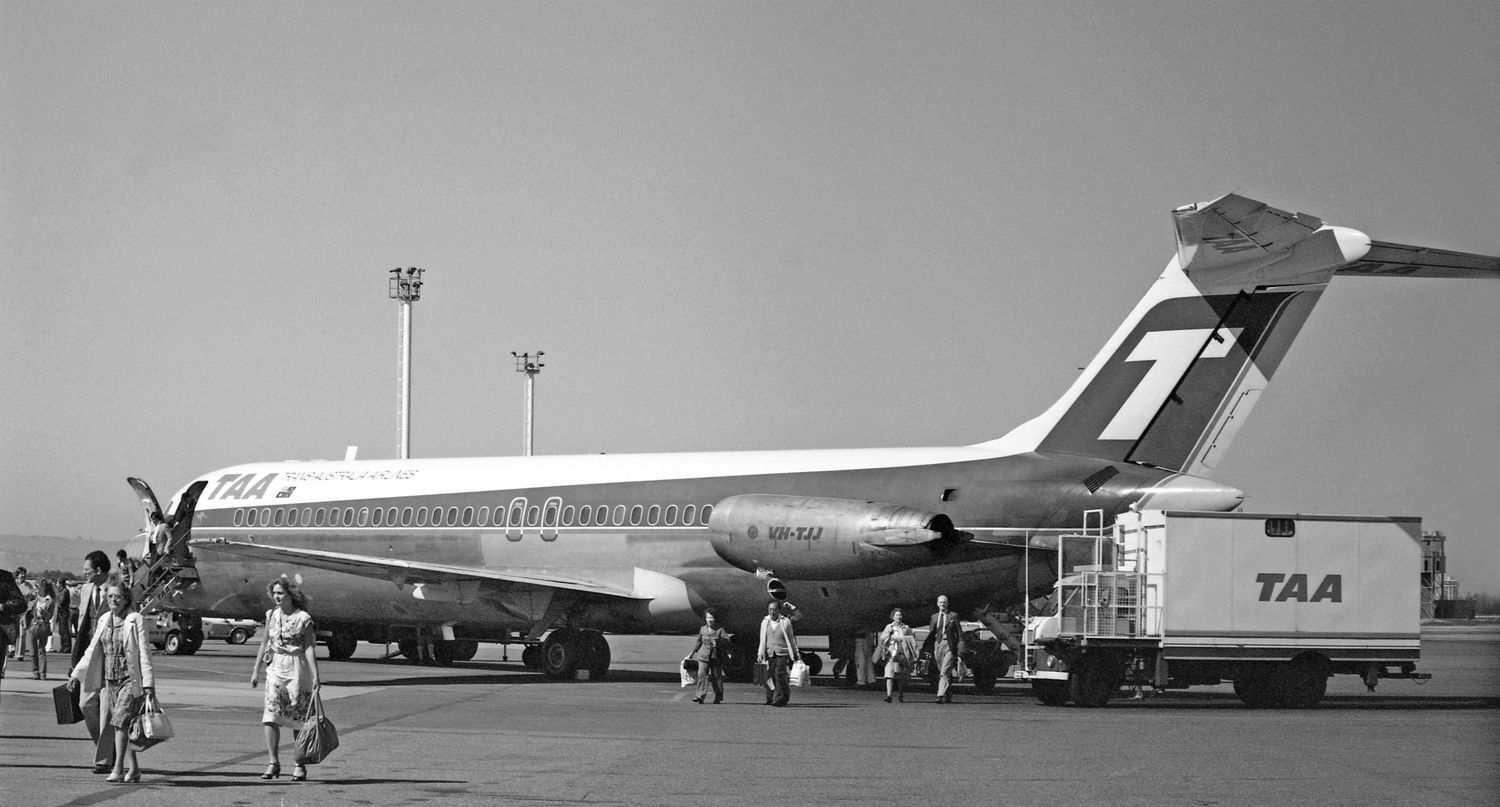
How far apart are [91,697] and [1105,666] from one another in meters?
13.6

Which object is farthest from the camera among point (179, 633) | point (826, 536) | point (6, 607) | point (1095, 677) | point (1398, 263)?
point (179, 633)

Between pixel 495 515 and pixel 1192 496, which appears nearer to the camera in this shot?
pixel 1192 496

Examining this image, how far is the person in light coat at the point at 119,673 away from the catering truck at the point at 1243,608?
13.0 meters

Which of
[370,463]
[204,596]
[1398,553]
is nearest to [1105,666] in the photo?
[1398,553]

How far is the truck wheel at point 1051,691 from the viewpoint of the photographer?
23.9m

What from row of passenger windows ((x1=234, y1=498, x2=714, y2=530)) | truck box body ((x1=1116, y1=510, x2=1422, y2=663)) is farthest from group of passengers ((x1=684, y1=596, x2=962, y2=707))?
row of passenger windows ((x1=234, y1=498, x2=714, y2=530))

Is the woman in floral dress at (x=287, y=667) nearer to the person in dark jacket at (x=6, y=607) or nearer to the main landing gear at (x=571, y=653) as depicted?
the person in dark jacket at (x=6, y=607)

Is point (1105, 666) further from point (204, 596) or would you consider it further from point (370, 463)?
point (204, 596)

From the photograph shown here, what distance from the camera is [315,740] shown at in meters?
13.7

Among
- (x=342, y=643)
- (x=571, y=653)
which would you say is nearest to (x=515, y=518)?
(x=571, y=653)

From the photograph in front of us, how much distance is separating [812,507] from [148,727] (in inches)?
541

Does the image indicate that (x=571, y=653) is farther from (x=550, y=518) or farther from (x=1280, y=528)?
(x=1280, y=528)

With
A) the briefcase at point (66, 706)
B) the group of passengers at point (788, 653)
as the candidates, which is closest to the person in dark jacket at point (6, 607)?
the briefcase at point (66, 706)

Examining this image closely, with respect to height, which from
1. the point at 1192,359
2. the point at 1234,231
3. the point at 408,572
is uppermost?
the point at 1234,231
